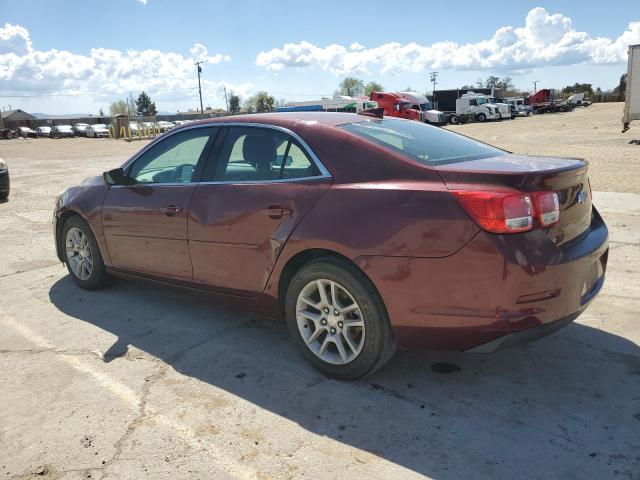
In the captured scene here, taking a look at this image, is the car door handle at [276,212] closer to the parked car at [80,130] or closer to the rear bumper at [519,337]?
the rear bumper at [519,337]

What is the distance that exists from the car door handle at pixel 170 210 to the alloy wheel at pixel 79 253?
4.27ft

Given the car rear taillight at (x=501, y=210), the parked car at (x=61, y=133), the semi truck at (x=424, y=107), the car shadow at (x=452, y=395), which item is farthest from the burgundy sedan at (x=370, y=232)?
the parked car at (x=61, y=133)

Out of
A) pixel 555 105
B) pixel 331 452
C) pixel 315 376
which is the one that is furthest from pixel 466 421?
pixel 555 105

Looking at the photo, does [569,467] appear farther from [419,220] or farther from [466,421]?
[419,220]

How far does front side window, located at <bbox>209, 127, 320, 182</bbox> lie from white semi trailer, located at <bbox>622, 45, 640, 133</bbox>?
2070 centimetres

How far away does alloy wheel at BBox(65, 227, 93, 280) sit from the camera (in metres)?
5.06

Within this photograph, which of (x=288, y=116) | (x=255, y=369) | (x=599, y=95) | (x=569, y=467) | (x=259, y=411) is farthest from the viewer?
(x=599, y=95)

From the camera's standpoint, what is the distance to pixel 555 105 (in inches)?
2441

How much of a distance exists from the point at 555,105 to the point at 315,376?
6648 centimetres

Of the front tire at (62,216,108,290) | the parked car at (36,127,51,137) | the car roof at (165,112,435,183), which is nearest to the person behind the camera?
the car roof at (165,112,435,183)

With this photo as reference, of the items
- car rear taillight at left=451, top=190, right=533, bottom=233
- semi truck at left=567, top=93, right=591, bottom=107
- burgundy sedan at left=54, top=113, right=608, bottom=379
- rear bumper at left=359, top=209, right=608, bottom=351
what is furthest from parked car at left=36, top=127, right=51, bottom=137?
car rear taillight at left=451, top=190, right=533, bottom=233

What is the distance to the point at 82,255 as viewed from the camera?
5121 millimetres

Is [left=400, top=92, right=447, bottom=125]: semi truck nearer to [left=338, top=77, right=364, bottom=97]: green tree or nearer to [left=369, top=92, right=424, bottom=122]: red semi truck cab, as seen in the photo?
[left=369, top=92, right=424, bottom=122]: red semi truck cab

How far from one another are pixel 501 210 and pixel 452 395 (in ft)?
3.79
